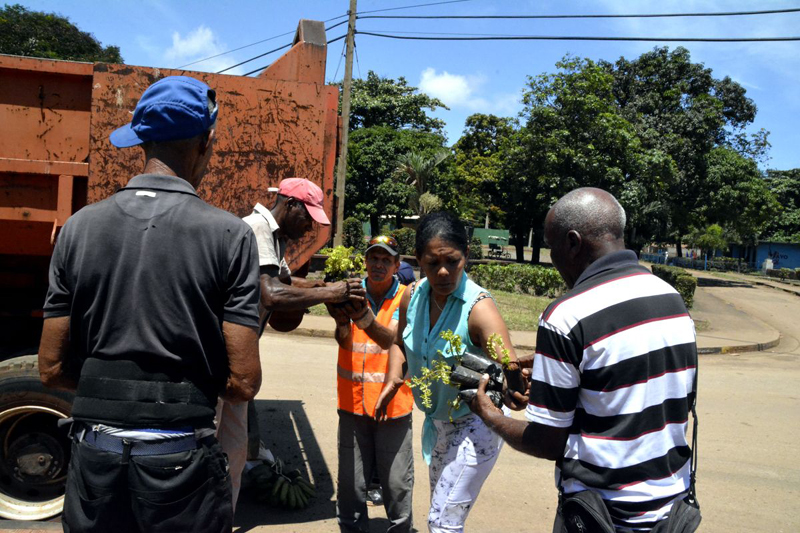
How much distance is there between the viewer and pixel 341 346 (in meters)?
4.00

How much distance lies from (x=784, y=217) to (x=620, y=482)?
5914 centimetres

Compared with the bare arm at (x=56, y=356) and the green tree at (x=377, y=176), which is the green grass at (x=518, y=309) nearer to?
the bare arm at (x=56, y=356)

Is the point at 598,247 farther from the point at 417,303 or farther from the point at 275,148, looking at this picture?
the point at 275,148

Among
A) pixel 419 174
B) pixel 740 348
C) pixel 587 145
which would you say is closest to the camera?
pixel 740 348

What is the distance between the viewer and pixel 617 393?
6.22ft

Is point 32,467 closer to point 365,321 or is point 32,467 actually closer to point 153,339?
point 365,321

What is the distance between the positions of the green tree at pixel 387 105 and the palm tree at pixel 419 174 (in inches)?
234

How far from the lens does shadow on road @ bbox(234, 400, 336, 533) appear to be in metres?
4.27

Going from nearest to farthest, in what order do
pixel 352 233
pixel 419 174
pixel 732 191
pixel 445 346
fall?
pixel 445 346 → pixel 732 191 → pixel 352 233 → pixel 419 174

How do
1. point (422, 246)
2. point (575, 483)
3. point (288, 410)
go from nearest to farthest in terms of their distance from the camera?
point (575, 483)
point (422, 246)
point (288, 410)

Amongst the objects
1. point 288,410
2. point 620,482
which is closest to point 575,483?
point 620,482

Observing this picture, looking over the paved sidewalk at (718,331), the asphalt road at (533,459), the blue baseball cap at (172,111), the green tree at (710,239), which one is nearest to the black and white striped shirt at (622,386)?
the blue baseball cap at (172,111)

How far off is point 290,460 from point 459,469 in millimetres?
2801

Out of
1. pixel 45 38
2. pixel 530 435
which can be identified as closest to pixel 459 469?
pixel 530 435
